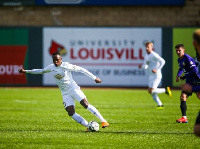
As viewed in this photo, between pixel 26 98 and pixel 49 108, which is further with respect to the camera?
pixel 26 98

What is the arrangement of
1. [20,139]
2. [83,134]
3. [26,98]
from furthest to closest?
[26,98], [83,134], [20,139]

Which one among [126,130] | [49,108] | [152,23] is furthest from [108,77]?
[126,130]

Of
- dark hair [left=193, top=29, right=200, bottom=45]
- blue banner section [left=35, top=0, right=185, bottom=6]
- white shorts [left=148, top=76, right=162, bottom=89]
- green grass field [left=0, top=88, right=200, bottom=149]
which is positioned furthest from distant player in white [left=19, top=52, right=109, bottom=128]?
blue banner section [left=35, top=0, right=185, bottom=6]

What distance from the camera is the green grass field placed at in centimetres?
1075

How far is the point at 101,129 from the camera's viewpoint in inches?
515

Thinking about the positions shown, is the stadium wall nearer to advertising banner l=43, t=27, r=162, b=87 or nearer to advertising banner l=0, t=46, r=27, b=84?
advertising banner l=43, t=27, r=162, b=87

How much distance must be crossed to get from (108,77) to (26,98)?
808cm

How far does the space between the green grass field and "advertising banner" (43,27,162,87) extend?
8611 mm

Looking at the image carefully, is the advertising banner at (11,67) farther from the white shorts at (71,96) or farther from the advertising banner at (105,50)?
the white shorts at (71,96)

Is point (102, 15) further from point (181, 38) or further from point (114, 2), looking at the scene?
point (181, 38)

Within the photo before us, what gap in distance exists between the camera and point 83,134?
476 inches

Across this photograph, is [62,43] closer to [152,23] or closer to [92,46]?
[92,46]

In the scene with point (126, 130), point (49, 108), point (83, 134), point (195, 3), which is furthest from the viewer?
point (195, 3)

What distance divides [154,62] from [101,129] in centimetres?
752
